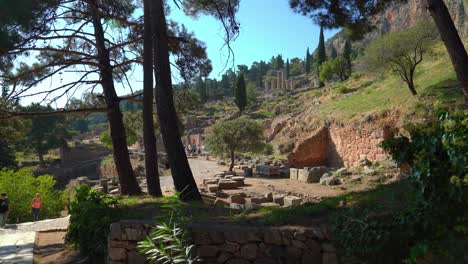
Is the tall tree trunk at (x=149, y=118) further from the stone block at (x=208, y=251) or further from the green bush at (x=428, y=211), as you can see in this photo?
the green bush at (x=428, y=211)

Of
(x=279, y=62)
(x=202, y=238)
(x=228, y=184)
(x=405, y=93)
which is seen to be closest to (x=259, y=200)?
(x=228, y=184)

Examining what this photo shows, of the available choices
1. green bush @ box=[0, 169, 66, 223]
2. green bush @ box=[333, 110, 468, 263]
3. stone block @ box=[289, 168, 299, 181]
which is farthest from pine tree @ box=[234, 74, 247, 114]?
green bush @ box=[333, 110, 468, 263]

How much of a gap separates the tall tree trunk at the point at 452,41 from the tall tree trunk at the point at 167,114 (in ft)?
17.8

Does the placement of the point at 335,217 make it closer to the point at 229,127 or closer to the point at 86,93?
the point at 86,93

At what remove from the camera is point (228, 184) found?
1877cm

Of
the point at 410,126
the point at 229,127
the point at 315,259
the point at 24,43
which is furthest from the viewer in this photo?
the point at 229,127

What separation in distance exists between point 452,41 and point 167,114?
5765 millimetres

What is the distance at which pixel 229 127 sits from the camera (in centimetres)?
2672

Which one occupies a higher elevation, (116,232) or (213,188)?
(116,232)

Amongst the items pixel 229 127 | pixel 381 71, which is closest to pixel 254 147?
pixel 229 127

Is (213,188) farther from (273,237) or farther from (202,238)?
(273,237)

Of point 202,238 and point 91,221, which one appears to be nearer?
point 202,238

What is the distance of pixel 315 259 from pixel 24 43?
846cm

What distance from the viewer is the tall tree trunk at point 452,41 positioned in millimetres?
6531
